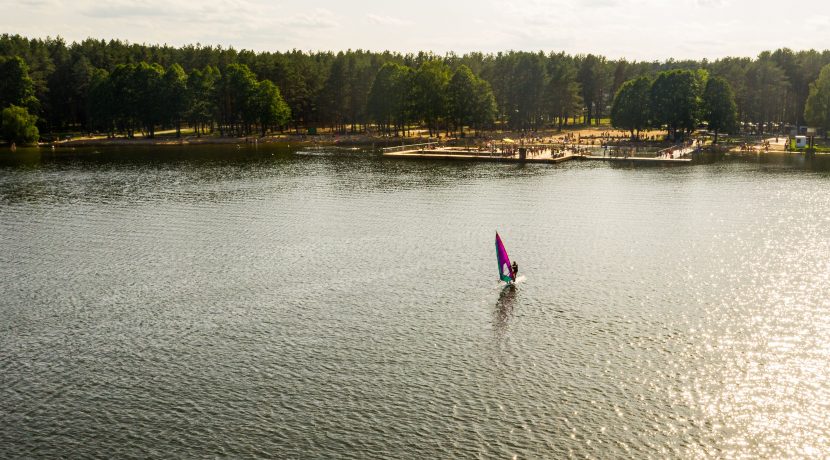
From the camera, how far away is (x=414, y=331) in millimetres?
59312

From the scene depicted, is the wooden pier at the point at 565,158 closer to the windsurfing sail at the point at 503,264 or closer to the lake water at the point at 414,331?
the lake water at the point at 414,331

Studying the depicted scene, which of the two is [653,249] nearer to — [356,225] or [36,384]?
[356,225]

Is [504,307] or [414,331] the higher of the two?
[504,307]

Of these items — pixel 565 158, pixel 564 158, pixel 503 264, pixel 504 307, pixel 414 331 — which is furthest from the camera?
pixel 565 158

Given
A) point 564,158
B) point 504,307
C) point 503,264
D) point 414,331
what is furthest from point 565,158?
point 414,331

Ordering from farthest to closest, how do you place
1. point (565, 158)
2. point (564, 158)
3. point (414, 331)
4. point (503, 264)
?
point (565, 158)
point (564, 158)
point (503, 264)
point (414, 331)

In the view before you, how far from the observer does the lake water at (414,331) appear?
1703 inches

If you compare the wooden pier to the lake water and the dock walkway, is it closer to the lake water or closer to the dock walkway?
the dock walkway

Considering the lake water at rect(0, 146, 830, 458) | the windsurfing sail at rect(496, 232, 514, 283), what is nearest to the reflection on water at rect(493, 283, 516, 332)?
the lake water at rect(0, 146, 830, 458)

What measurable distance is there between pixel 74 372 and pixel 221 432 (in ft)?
51.4

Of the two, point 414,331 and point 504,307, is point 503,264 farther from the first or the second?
point 414,331

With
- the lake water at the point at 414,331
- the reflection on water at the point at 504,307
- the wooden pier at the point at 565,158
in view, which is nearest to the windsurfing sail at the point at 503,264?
the reflection on water at the point at 504,307

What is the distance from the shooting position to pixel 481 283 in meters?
73.2

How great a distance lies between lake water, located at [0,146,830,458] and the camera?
4325 centimetres
